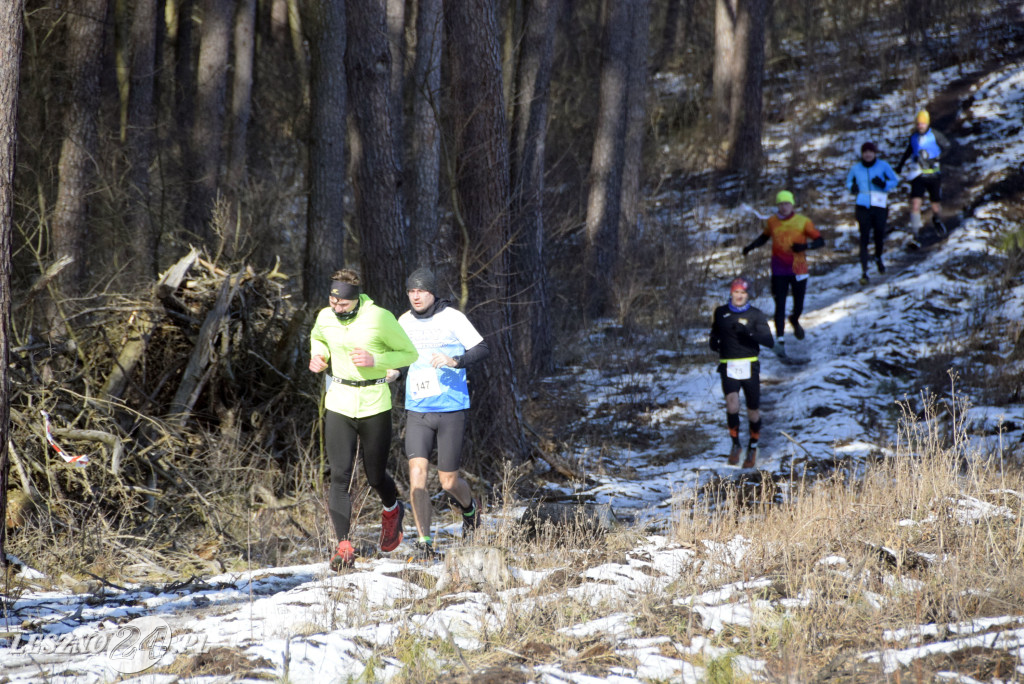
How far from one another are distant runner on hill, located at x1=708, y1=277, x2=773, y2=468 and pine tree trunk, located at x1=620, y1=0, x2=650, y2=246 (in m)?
7.61

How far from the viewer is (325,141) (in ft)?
41.5

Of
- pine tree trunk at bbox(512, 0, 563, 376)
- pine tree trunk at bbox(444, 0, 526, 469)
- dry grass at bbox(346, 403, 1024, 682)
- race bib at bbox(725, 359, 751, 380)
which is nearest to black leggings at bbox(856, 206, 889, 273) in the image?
pine tree trunk at bbox(512, 0, 563, 376)

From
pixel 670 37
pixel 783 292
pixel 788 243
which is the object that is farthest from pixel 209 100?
pixel 670 37

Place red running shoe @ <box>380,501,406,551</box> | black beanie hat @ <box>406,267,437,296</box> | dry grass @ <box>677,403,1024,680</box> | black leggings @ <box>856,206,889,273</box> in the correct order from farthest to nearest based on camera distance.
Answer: black leggings @ <box>856,206,889,273</box> < red running shoe @ <box>380,501,406,551</box> < black beanie hat @ <box>406,267,437,296</box> < dry grass @ <box>677,403,1024,680</box>

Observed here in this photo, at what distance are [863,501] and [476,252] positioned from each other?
4356 millimetres

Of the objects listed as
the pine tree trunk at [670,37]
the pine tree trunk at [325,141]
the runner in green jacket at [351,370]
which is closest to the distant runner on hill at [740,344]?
the runner in green jacket at [351,370]

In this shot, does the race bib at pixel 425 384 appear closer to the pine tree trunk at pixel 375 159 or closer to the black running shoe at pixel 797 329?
the pine tree trunk at pixel 375 159

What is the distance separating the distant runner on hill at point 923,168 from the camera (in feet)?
46.2

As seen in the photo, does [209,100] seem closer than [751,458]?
No

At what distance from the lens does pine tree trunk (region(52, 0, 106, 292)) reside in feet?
33.3

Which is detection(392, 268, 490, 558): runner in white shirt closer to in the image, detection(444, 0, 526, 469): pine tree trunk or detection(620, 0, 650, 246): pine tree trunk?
detection(444, 0, 526, 469): pine tree trunk

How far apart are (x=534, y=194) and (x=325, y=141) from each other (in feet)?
10.7

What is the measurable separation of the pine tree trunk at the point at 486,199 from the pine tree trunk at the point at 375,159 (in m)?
0.88

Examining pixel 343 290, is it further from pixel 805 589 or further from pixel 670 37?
pixel 670 37
